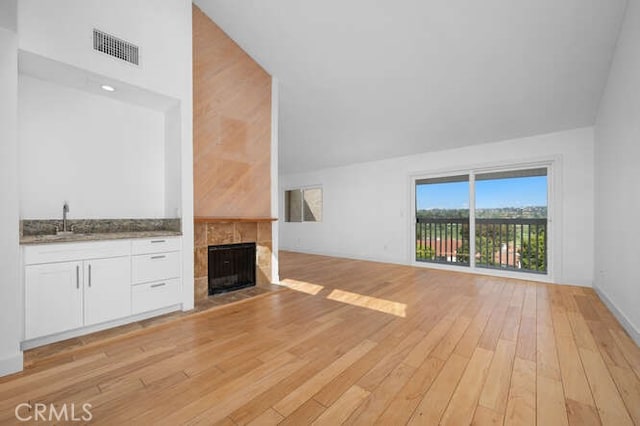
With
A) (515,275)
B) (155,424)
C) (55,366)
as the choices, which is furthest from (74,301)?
(515,275)

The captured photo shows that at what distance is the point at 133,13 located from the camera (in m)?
2.56

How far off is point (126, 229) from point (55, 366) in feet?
4.80

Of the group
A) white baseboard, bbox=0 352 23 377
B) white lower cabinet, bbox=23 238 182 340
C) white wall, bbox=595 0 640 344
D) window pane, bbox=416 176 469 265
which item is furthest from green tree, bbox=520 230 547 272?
white baseboard, bbox=0 352 23 377

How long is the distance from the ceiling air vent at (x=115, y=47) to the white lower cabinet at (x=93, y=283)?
1719 mm

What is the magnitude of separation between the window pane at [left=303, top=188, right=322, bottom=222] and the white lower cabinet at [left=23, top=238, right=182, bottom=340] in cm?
463

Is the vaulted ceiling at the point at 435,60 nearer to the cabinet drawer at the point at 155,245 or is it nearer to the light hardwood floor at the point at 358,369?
the light hardwood floor at the point at 358,369

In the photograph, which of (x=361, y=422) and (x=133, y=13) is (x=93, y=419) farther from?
(x=133, y=13)

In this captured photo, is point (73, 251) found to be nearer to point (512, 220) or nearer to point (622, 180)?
point (622, 180)

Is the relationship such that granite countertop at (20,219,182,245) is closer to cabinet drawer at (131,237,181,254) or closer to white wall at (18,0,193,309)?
cabinet drawer at (131,237,181,254)

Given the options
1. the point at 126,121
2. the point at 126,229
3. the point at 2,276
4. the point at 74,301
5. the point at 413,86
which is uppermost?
the point at 413,86

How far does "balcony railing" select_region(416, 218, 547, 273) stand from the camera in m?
4.35

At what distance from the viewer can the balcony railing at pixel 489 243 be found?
14.3 ft

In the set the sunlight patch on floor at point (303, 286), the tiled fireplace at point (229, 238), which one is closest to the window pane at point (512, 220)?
the sunlight patch on floor at point (303, 286)

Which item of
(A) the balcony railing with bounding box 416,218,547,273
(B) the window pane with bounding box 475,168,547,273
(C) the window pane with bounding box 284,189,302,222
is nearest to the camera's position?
(B) the window pane with bounding box 475,168,547,273
